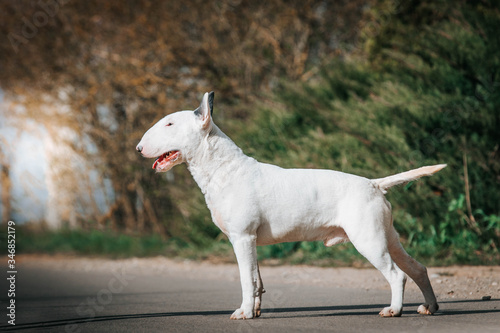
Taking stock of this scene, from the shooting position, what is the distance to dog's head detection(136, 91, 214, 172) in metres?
5.52

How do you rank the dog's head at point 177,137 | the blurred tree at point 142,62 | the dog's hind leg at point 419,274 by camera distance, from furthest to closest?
the blurred tree at point 142,62 → the dog's head at point 177,137 → the dog's hind leg at point 419,274

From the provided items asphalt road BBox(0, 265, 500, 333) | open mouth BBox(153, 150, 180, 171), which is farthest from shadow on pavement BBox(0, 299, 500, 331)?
open mouth BBox(153, 150, 180, 171)

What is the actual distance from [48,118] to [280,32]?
6.98 m

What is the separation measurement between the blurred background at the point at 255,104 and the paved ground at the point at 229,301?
1508 mm

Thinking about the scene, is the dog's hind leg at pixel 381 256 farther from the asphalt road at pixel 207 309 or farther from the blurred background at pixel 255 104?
the blurred background at pixel 255 104

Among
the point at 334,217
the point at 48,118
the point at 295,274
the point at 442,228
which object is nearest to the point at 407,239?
the point at 442,228

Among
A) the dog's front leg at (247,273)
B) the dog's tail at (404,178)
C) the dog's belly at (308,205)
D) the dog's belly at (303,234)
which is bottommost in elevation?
the dog's front leg at (247,273)

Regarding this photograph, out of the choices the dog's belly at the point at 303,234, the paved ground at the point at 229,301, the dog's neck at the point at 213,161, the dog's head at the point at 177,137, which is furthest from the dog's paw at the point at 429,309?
the dog's head at the point at 177,137

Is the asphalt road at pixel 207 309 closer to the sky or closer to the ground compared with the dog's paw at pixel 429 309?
closer to the sky

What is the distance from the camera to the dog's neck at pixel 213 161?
552 centimetres

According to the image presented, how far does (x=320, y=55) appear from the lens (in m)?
15.7

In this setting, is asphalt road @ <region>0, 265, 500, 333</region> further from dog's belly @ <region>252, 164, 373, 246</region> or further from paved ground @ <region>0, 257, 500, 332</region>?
dog's belly @ <region>252, 164, 373, 246</region>

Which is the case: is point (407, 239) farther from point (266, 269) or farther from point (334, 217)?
point (334, 217)

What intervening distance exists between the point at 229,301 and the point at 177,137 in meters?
2.38
